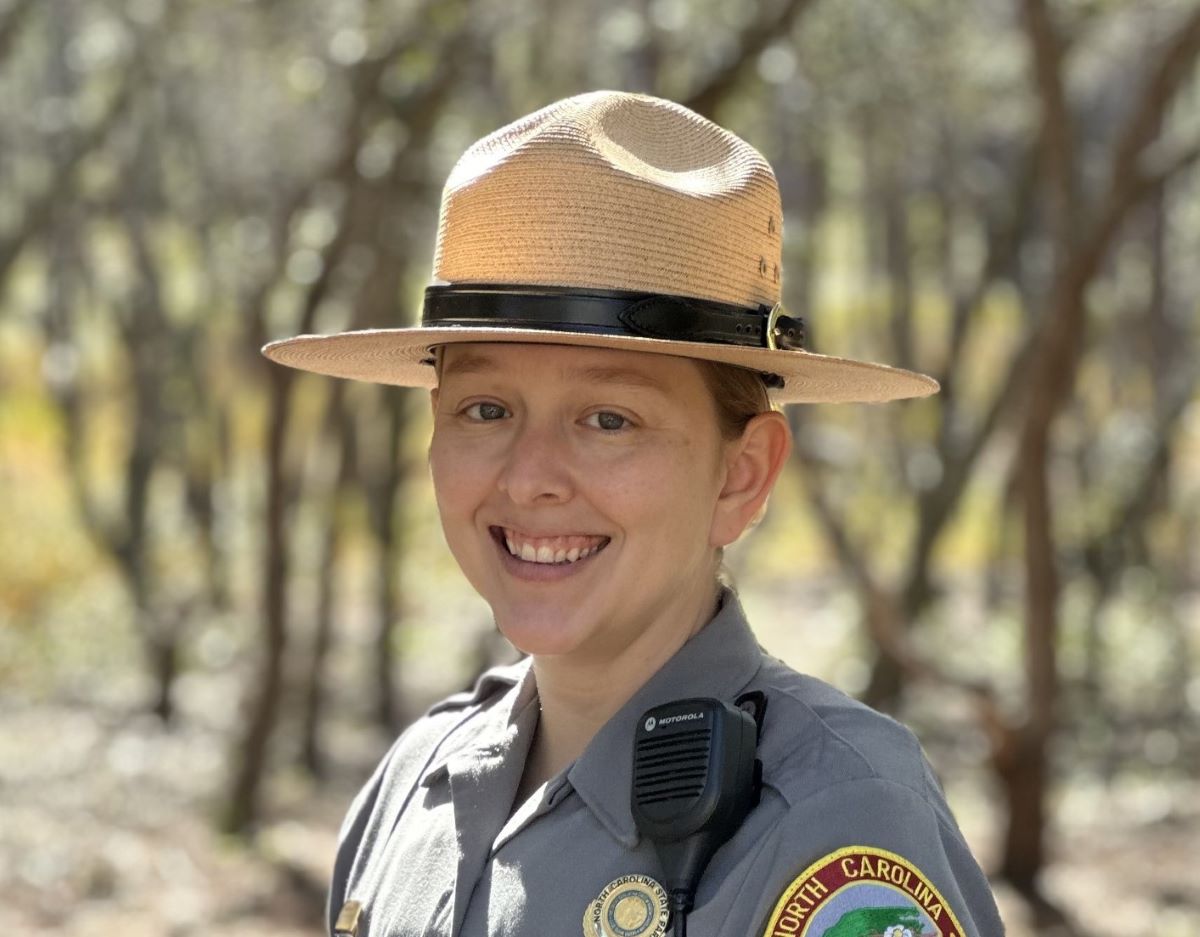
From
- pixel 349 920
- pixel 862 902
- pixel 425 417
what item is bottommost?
pixel 425 417

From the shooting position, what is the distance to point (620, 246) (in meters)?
1.91

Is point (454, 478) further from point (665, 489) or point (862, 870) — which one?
point (862, 870)

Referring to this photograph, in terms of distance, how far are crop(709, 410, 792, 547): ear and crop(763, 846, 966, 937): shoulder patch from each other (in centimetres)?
54

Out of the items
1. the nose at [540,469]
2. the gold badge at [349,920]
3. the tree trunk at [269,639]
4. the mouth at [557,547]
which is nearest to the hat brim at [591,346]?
the nose at [540,469]

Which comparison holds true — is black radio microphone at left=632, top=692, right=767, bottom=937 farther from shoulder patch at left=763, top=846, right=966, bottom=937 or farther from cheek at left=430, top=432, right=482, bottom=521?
cheek at left=430, top=432, right=482, bottom=521

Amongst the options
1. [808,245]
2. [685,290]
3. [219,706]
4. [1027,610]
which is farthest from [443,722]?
[219,706]

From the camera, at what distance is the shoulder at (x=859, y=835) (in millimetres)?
1548

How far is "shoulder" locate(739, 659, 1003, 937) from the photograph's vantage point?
5.08 feet

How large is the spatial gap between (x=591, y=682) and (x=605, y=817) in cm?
24

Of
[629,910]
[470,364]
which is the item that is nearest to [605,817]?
[629,910]

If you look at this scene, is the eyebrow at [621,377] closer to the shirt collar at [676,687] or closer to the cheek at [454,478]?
the cheek at [454,478]

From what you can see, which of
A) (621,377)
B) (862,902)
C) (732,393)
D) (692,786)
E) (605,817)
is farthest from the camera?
(732,393)

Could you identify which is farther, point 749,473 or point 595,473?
point 749,473

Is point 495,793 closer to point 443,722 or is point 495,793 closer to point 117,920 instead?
point 443,722
